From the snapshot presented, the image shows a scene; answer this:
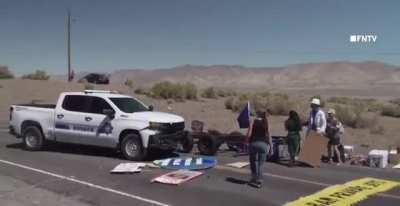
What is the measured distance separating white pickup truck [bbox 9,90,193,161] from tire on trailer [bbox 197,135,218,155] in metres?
0.29

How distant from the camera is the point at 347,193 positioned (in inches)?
456

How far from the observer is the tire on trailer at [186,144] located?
56.1 feet

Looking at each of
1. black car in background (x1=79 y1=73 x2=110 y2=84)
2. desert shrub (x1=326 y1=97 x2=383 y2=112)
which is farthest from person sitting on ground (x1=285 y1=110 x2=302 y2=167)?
black car in background (x1=79 y1=73 x2=110 y2=84)

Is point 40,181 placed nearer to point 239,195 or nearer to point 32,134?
point 239,195

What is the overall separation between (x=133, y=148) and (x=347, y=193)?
627 cm

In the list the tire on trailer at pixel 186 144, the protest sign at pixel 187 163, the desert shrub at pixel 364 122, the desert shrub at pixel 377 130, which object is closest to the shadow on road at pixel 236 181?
the protest sign at pixel 187 163

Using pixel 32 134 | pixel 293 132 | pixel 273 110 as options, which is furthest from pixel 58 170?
pixel 273 110

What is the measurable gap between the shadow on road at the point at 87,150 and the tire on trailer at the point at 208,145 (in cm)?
79

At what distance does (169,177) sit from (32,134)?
255 inches

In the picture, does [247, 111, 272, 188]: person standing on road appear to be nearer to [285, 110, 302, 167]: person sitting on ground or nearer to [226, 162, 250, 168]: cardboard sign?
[226, 162, 250, 168]: cardboard sign

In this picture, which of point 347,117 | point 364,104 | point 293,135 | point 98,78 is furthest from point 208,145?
point 98,78

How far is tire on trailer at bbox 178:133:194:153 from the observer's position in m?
17.1

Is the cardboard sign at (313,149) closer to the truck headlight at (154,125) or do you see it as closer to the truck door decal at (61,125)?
the truck headlight at (154,125)

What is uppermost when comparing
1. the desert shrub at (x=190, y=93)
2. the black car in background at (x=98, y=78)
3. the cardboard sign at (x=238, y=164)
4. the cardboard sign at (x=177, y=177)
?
the black car in background at (x=98, y=78)
